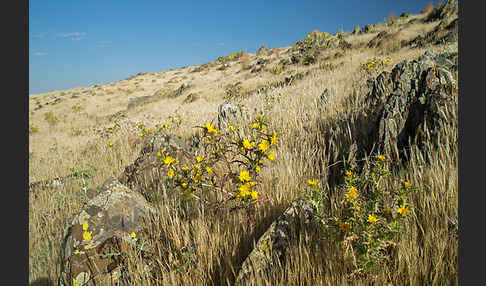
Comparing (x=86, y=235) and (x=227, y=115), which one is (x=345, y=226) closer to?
(x=86, y=235)

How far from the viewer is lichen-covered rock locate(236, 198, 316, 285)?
1.29m

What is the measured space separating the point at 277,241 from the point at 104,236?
1516 millimetres

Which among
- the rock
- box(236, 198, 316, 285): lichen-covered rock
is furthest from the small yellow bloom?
the rock

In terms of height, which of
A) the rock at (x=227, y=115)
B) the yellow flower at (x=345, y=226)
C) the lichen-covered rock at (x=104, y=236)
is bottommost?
the lichen-covered rock at (x=104, y=236)

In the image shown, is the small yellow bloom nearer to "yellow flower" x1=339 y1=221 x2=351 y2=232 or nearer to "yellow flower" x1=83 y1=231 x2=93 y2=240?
"yellow flower" x1=83 y1=231 x2=93 y2=240

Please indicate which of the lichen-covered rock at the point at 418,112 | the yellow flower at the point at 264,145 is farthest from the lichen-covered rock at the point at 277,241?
the lichen-covered rock at the point at 418,112

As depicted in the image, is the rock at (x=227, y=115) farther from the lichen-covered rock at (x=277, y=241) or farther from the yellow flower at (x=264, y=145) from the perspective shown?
the lichen-covered rock at (x=277, y=241)

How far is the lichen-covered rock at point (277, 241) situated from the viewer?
1.29 m

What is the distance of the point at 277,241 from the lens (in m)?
1.39

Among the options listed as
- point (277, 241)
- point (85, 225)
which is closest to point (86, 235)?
point (85, 225)

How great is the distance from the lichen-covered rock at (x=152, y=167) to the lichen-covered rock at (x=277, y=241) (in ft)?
5.91

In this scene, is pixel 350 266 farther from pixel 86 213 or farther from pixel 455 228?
pixel 86 213

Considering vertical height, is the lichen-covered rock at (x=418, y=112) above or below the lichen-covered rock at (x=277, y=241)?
above

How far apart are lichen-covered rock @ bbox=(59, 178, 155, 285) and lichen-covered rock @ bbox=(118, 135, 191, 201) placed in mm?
597
